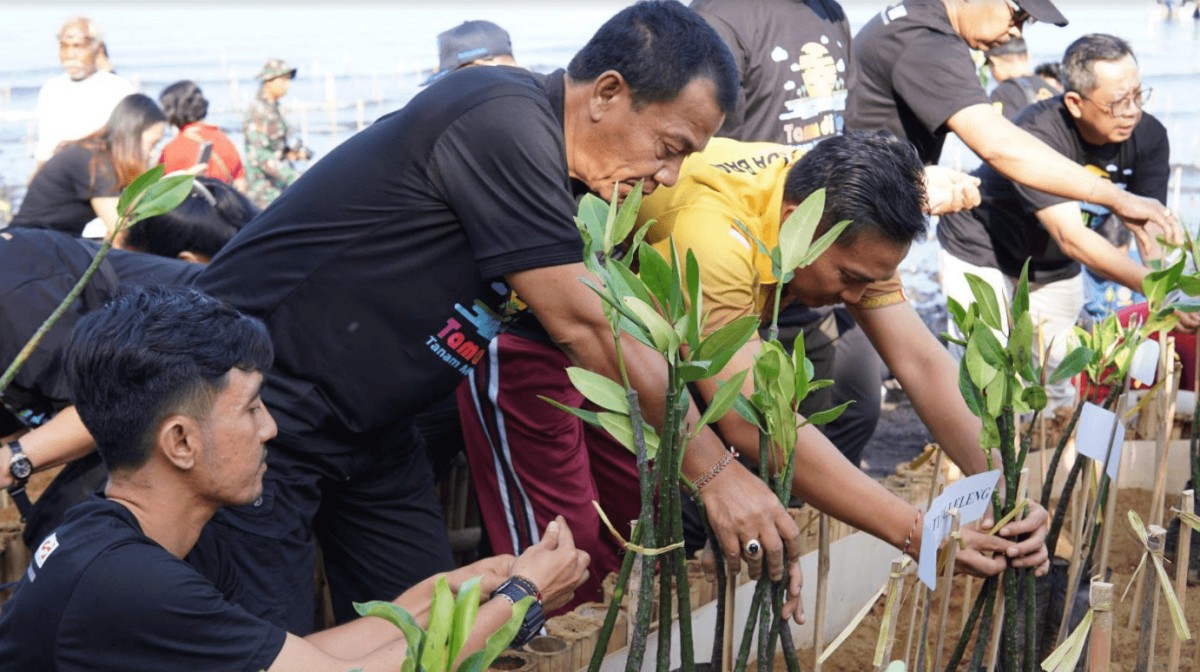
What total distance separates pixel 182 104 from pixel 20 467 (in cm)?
371

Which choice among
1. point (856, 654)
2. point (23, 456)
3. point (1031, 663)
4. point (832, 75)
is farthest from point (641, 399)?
point (832, 75)

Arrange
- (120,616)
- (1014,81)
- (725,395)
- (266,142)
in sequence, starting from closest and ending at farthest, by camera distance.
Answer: (725,395) → (120,616) → (1014,81) → (266,142)

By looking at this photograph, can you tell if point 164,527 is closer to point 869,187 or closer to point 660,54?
point 660,54

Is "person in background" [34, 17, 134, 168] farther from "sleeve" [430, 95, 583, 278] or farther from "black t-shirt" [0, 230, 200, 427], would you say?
"sleeve" [430, 95, 583, 278]

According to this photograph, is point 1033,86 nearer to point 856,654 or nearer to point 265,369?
point 856,654

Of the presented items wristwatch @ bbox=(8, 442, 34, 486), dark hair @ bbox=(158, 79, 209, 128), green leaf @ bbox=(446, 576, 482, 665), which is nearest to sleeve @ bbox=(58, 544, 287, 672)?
green leaf @ bbox=(446, 576, 482, 665)

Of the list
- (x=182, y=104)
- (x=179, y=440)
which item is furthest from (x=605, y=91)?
(x=182, y=104)

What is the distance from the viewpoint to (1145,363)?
7.22 ft

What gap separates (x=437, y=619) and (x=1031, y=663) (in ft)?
3.44

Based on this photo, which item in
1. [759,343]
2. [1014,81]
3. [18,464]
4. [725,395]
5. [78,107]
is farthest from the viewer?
[1014,81]

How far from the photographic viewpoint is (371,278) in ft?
6.24

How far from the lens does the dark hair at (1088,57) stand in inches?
146

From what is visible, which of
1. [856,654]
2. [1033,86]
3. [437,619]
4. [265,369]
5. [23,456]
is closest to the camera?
[437,619]

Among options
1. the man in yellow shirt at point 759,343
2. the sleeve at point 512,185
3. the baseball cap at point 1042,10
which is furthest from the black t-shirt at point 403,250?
the baseball cap at point 1042,10
